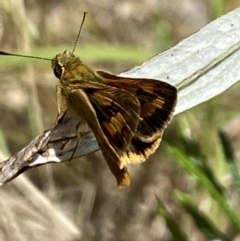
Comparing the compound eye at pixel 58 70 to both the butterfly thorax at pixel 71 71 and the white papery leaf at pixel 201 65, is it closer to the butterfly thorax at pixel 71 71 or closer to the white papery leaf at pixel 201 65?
the butterfly thorax at pixel 71 71

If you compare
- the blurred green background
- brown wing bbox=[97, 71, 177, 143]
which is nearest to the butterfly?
brown wing bbox=[97, 71, 177, 143]

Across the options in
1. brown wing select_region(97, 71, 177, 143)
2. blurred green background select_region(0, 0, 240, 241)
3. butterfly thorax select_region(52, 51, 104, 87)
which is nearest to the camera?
brown wing select_region(97, 71, 177, 143)

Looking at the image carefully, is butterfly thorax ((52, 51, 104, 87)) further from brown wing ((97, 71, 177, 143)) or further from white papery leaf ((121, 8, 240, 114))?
white papery leaf ((121, 8, 240, 114))

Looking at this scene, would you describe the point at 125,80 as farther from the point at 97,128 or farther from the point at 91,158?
the point at 91,158

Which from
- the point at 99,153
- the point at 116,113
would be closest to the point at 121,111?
the point at 116,113

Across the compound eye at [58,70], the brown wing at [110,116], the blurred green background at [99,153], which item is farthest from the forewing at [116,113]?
the blurred green background at [99,153]

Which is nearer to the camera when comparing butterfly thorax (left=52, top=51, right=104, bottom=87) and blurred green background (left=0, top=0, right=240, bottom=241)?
butterfly thorax (left=52, top=51, right=104, bottom=87)
